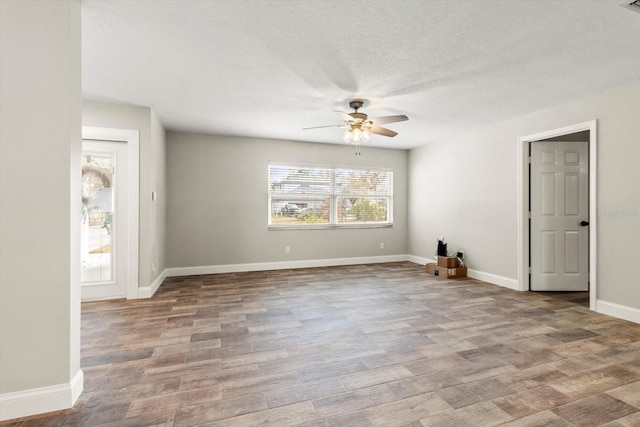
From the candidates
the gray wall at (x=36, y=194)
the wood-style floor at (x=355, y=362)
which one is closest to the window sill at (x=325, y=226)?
the wood-style floor at (x=355, y=362)

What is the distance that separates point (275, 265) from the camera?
5871mm

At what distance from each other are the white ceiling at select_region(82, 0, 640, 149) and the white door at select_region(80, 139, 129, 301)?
79 centimetres

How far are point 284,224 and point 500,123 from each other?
403 centimetres

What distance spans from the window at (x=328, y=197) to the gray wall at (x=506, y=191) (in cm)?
77

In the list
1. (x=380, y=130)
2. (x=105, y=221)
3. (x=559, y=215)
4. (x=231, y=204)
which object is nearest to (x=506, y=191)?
(x=559, y=215)

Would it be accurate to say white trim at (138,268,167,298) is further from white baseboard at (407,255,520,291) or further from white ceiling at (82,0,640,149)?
white baseboard at (407,255,520,291)

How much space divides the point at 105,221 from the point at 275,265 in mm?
2840

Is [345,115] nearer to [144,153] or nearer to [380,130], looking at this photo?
[380,130]

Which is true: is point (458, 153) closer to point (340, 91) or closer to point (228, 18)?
point (340, 91)

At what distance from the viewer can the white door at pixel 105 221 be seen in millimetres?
3938

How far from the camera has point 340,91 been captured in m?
3.47

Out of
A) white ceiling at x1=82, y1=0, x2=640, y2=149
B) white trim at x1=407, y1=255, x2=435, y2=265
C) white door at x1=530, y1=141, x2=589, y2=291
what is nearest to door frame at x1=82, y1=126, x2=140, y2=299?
white ceiling at x1=82, y1=0, x2=640, y2=149

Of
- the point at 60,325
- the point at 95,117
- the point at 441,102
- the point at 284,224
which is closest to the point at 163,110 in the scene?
the point at 95,117

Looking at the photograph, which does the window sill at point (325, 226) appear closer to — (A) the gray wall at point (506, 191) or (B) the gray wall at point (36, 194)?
(A) the gray wall at point (506, 191)
